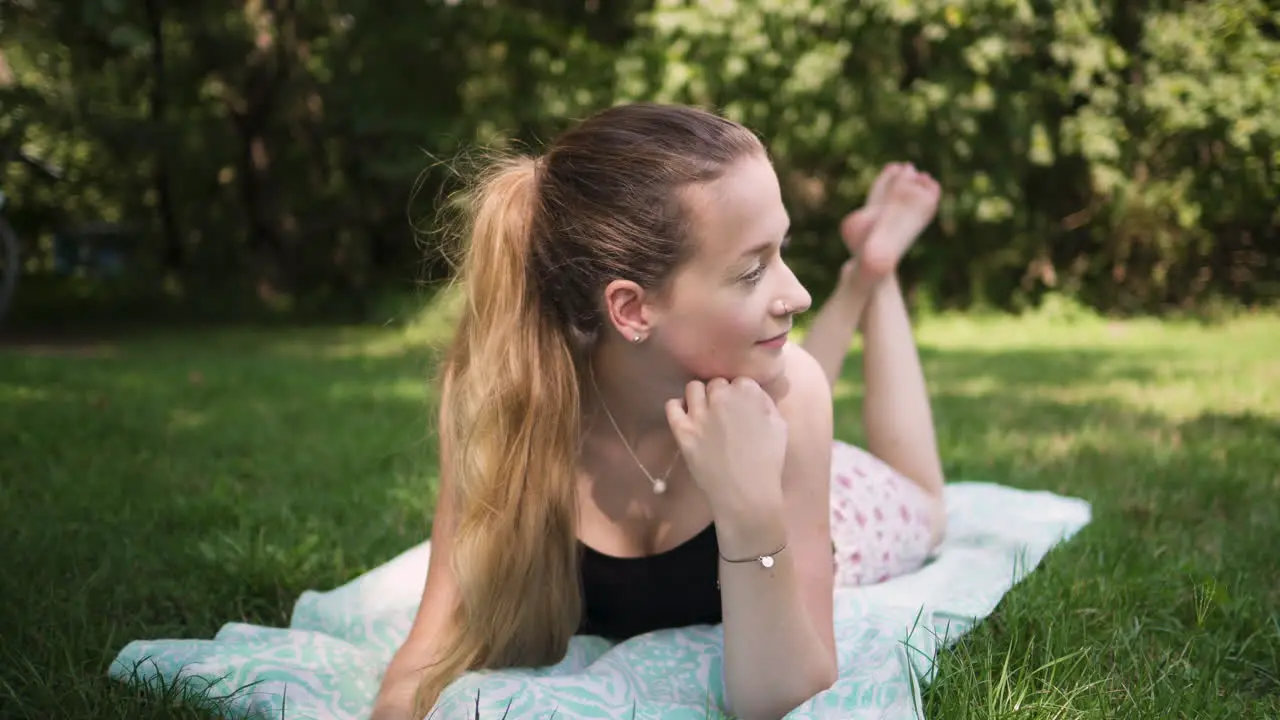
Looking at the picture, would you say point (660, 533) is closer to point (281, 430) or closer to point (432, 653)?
point (432, 653)

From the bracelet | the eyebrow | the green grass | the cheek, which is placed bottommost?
the green grass

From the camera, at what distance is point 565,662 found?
2258 millimetres

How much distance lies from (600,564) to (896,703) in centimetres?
65

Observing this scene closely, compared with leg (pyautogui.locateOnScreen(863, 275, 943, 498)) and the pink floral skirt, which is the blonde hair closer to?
the pink floral skirt

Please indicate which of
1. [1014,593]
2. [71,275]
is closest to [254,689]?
[1014,593]

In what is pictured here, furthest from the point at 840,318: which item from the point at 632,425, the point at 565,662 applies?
the point at 565,662

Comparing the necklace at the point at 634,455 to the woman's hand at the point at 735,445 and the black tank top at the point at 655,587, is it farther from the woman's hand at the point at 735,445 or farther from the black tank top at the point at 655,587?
the woman's hand at the point at 735,445

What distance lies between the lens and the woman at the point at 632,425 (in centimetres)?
189

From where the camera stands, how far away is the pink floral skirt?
2830mm

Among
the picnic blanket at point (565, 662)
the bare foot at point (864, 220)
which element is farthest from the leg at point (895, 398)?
the picnic blanket at point (565, 662)

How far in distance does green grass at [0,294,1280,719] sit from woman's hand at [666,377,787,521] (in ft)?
1.61

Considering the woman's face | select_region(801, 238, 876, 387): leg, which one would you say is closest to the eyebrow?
the woman's face

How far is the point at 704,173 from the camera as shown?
76.9 inches

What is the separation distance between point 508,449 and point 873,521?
114 cm
